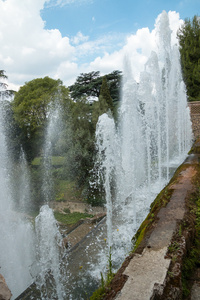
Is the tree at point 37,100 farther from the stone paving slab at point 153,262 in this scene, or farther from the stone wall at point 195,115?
the stone paving slab at point 153,262

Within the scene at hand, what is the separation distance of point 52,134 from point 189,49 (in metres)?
11.6

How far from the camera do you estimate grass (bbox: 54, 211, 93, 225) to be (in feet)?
29.0

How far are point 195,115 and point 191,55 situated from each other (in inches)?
177

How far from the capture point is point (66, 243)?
595cm

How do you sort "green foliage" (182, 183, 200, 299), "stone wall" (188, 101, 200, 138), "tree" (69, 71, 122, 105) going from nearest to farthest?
"green foliage" (182, 183, 200, 299) → "stone wall" (188, 101, 200, 138) → "tree" (69, 71, 122, 105)

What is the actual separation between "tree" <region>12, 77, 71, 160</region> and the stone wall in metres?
9.66

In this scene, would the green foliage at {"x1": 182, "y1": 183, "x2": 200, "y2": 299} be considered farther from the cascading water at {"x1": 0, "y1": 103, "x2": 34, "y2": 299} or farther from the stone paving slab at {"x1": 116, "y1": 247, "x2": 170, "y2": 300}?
the cascading water at {"x1": 0, "y1": 103, "x2": 34, "y2": 299}

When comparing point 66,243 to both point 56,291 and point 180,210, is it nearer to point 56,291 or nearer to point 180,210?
point 56,291

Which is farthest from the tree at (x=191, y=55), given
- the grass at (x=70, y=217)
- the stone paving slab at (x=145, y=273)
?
the stone paving slab at (x=145, y=273)

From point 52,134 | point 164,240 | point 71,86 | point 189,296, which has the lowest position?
point 189,296

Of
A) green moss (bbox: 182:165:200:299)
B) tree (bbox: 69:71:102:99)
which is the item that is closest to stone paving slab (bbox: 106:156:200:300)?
green moss (bbox: 182:165:200:299)

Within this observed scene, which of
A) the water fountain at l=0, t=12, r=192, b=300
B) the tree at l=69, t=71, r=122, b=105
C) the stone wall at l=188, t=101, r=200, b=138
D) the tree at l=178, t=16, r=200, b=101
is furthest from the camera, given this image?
the tree at l=69, t=71, r=122, b=105

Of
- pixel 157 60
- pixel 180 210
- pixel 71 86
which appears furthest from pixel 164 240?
pixel 71 86

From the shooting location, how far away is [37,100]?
744 inches
